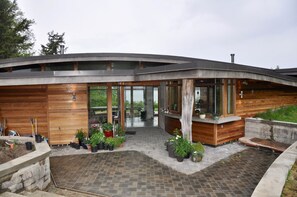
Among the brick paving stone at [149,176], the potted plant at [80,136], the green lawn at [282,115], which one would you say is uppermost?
the green lawn at [282,115]

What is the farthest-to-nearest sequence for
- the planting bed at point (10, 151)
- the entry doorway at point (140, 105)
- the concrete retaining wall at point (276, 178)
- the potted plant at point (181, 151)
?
the entry doorway at point (140, 105) → the potted plant at point (181, 151) → the planting bed at point (10, 151) → the concrete retaining wall at point (276, 178)

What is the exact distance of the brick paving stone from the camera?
16.8 feet

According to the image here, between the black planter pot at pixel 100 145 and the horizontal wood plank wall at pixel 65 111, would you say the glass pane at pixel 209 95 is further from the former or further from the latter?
the horizontal wood plank wall at pixel 65 111

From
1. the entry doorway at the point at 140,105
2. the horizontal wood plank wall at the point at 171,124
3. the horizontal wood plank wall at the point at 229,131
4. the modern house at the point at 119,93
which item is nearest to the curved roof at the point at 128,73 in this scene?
the modern house at the point at 119,93

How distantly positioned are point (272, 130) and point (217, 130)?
2.43 m

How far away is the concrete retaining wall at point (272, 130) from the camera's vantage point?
845cm

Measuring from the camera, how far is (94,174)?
610cm

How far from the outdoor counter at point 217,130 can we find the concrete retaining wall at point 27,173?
6.09 m

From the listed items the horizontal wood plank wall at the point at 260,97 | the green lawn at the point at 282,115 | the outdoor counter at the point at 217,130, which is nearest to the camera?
the outdoor counter at the point at 217,130

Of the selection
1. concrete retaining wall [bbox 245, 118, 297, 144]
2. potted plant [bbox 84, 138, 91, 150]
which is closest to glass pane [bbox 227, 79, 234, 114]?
concrete retaining wall [bbox 245, 118, 297, 144]

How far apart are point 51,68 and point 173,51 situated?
53.5m

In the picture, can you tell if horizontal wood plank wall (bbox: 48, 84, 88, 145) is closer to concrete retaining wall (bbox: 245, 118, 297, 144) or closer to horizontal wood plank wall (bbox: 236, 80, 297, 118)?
horizontal wood plank wall (bbox: 236, 80, 297, 118)

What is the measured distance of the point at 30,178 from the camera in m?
4.87

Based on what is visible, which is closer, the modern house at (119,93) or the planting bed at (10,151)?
the planting bed at (10,151)
